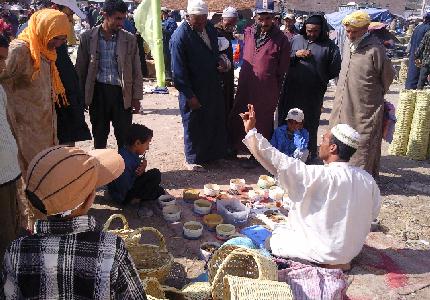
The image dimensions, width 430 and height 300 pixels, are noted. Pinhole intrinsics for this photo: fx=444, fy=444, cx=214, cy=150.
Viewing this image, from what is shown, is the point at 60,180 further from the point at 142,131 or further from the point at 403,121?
the point at 403,121

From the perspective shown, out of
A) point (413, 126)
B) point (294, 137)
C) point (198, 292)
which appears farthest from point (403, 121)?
point (198, 292)

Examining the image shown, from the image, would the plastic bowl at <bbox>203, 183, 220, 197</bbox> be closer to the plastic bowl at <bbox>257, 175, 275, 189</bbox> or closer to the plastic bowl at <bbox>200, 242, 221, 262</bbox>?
the plastic bowl at <bbox>257, 175, 275, 189</bbox>

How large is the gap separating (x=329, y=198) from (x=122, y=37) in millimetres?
3104

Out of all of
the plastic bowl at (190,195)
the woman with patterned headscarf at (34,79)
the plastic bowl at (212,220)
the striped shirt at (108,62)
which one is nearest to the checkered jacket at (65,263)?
the woman with patterned headscarf at (34,79)

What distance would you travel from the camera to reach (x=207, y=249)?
3729mm

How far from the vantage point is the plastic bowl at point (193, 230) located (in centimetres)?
407

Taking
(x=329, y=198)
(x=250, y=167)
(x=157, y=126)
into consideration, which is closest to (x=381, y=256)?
(x=329, y=198)

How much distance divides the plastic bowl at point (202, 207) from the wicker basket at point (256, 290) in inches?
77.5

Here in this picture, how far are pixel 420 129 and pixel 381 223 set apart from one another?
2575 mm

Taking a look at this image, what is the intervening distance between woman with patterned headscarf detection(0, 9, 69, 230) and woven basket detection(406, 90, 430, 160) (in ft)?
16.6

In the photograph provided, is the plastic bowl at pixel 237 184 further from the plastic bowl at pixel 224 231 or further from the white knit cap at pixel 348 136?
the white knit cap at pixel 348 136

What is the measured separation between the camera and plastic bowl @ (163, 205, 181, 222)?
14.5ft

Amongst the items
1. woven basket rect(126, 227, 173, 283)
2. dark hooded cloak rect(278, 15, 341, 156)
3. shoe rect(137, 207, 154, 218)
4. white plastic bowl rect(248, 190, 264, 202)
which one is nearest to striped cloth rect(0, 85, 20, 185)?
woven basket rect(126, 227, 173, 283)

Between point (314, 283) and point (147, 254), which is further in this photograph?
point (147, 254)
